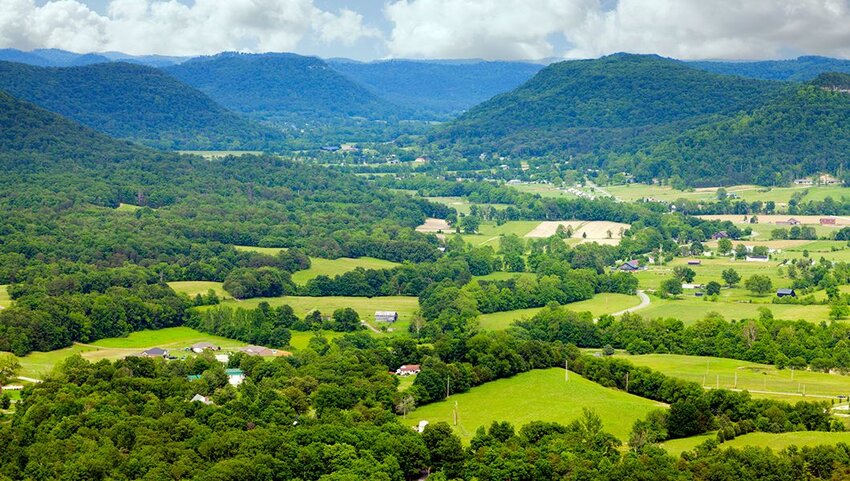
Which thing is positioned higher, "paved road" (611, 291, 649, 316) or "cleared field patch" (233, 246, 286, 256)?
"cleared field patch" (233, 246, 286, 256)

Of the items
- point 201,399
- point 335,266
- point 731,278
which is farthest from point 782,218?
point 201,399

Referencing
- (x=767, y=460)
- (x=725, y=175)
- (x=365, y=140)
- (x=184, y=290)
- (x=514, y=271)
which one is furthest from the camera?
(x=365, y=140)

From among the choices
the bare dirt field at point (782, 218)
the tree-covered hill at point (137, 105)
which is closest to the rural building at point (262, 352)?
the bare dirt field at point (782, 218)

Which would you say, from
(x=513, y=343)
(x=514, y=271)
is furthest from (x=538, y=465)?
(x=514, y=271)

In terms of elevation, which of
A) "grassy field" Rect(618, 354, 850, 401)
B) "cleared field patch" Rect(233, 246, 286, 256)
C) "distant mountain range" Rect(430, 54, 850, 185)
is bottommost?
"cleared field patch" Rect(233, 246, 286, 256)

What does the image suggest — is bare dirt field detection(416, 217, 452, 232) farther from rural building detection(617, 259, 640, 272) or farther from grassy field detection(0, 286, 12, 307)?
grassy field detection(0, 286, 12, 307)

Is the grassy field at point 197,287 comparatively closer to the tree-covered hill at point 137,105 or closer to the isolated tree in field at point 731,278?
the isolated tree in field at point 731,278

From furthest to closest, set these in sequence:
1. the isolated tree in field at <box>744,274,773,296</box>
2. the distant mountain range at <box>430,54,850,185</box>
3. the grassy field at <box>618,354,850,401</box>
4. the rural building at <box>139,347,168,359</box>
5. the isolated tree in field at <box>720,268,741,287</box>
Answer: the distant mountain range at <box>430,54,850,185</box> < the isolated tree in field at <box>720,268,741,287</box> < the isolated tree in field at <box>744,274,773,296</box> < the rural building at <box>139,347,168,359</box> < the grassy field at <box>618,354,850,401</box>

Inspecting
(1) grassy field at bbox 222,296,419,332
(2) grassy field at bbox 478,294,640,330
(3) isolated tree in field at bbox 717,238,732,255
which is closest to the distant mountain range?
(3) isolated tree in field at bbox 717,238,732,255

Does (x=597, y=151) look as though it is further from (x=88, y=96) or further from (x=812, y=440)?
(x=812, y=440)
